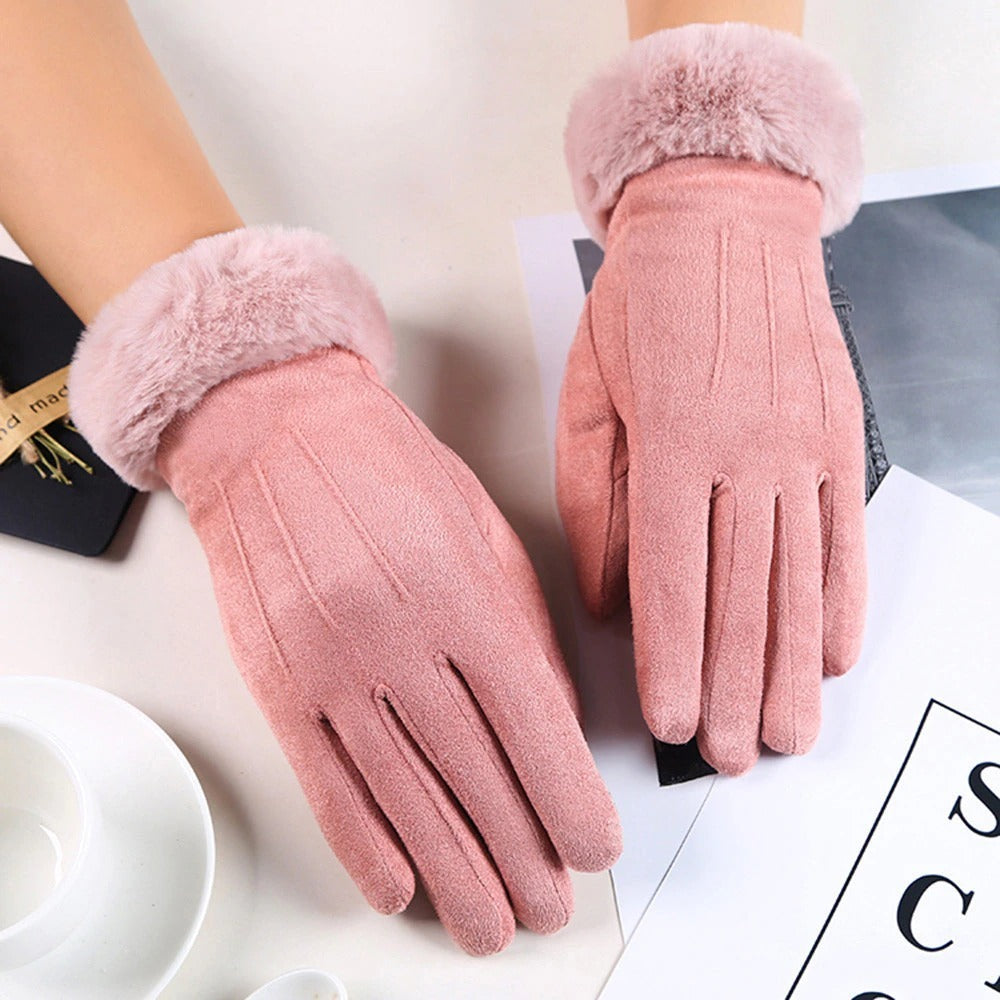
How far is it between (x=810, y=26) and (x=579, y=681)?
1.79ft

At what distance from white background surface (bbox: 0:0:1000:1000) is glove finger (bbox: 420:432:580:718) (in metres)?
0.06

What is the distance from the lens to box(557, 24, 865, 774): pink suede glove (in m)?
0.50

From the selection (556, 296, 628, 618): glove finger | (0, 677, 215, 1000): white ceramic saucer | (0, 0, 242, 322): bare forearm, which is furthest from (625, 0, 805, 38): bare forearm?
(0, 677, 215, 1000): white ceramic saucer

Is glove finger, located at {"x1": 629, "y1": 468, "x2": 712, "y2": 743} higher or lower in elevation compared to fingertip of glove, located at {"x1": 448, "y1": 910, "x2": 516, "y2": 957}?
higher

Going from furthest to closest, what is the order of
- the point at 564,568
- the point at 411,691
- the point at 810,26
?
the point at 810,26 < the point at 564,568 < the point at 411,691

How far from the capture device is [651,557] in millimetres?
502

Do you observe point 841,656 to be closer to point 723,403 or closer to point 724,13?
point 723,403

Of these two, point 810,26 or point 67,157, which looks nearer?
point 67,157

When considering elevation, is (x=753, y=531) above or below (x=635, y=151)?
below

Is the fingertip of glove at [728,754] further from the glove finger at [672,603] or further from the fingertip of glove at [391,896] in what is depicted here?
the fingertip of glove at [391,896]

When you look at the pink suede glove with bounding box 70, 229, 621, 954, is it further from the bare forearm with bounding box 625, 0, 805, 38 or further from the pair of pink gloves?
the bare forearm with bounding box 625, 0, 805, 38

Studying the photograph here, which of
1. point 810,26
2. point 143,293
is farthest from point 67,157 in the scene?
point 810,26

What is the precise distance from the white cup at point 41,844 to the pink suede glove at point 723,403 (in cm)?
28

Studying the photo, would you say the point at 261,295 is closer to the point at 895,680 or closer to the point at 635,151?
the point at 635,151
